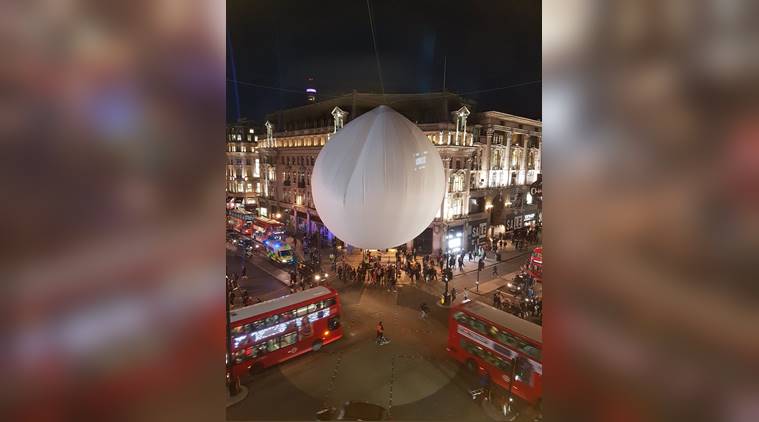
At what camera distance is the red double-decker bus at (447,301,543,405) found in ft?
34.8

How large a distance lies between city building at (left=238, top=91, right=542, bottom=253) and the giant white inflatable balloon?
2207 cm

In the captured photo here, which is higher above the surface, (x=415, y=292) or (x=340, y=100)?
(x=340, y=100)

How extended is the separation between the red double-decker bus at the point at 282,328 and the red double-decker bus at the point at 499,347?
196 inches

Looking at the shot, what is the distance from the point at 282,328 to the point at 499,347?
24.7ft

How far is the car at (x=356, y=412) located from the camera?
388 inches

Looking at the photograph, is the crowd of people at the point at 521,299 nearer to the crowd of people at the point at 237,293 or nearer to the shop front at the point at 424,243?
the shop front at the point at 424,243

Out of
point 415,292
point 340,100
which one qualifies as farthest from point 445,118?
point 415,292

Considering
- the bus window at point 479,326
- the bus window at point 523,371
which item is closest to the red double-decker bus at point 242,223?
the bus window at point 479,326
